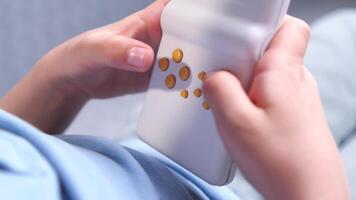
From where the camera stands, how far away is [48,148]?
322 millimetres

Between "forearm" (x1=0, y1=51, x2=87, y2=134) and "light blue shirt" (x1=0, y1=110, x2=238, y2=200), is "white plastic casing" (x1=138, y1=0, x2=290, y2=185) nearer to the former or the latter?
"light blue shirt" (x1=0, y1=110, x2=238, y2=200)

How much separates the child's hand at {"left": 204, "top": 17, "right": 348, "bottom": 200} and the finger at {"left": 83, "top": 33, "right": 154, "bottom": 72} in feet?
0.24

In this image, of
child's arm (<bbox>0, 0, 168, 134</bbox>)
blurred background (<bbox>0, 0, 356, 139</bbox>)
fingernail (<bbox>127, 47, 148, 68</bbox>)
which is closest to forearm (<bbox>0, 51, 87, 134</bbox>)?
child's arm (<bbox>0, 0, 168, 134</bbox>)

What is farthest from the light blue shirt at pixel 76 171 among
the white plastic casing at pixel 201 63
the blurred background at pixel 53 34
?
the blurred background at pixel 53 34

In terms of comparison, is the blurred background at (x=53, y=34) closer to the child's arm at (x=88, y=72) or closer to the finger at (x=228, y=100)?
the child's arm at (x=88, y=72)

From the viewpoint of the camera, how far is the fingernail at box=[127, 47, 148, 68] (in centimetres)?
38

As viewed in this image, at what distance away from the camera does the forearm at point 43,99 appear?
484 mm

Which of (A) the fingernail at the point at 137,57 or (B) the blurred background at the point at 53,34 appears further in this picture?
(B) the blurred background at the point at 53,34

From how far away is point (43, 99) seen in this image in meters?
0.49

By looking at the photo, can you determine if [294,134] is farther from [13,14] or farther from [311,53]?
[13,14]

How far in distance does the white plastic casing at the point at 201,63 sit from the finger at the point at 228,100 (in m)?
0.01

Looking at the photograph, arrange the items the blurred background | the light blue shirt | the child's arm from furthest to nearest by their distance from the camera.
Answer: the blurred background
the child's arm
the light blue shirt

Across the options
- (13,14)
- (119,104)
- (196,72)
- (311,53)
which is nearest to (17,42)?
(13,14)

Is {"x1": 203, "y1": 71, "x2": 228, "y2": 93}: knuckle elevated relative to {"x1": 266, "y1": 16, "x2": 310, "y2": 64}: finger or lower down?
lower down
